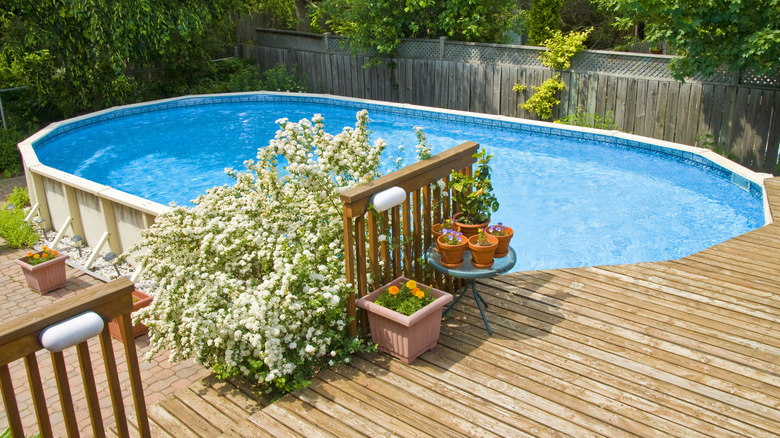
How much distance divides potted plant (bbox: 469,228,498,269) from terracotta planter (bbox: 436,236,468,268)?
0.06 metres

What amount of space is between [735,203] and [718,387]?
4845mm

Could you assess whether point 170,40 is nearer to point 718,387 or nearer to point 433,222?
point 433,222

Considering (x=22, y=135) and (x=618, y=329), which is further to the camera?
(x=22, y=135)

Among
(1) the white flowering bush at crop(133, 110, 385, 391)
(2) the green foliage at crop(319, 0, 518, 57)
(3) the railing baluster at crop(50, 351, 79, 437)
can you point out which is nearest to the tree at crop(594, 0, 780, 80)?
(2) the green foliage at crop(319, 0, 518, 57)

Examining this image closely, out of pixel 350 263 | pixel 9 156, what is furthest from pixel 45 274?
pixel 9 156

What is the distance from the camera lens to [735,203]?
759 centimetres

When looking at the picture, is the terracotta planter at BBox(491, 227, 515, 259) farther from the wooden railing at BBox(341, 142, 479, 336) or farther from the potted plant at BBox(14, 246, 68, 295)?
the potted plant at BBox(14, 246, 68, 295)

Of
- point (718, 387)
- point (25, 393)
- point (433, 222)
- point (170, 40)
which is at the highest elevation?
point (170, 40)

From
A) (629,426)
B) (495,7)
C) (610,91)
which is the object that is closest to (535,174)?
(610,91)

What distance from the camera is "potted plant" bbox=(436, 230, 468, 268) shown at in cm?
392

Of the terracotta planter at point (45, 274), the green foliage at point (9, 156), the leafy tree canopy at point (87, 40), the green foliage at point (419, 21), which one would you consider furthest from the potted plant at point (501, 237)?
the leafy tree canopy at point (87, 40)

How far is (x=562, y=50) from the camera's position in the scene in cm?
1054

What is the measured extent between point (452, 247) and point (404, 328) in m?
0.60

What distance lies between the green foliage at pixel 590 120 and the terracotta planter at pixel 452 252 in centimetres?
724
